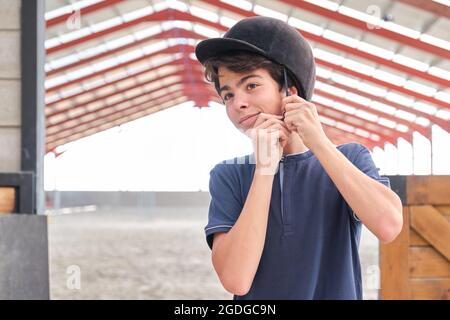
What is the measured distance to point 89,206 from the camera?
19312 mm

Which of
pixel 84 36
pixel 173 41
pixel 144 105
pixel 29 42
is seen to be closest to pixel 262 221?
pixel 29 42

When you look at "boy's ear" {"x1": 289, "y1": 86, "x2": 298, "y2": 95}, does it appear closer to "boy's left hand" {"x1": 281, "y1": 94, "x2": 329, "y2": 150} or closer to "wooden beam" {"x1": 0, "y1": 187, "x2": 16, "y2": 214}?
"boy's left hand" {"x1": 281, "y1": 94, "x2": 329, "y2": 150}

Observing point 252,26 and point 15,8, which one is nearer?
point 252,26

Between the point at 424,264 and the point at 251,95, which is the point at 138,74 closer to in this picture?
the point at 424,264

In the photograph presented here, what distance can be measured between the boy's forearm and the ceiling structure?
112 inches

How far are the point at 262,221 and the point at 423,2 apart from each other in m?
Answer: 3.61

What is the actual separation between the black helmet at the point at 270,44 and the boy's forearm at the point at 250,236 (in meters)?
0.12

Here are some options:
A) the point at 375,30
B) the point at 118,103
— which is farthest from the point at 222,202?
the point at 118,103

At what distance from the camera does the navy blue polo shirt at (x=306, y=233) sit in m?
0.63

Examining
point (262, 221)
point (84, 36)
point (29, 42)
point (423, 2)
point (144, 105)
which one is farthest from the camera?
point (144, 105)

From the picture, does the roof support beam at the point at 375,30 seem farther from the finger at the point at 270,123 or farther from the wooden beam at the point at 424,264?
the finger at the point at 270,123

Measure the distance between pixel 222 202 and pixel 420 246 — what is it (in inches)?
59.1

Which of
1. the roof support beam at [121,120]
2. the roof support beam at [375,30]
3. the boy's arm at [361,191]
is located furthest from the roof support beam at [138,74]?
the boy's arm at [361,191]
